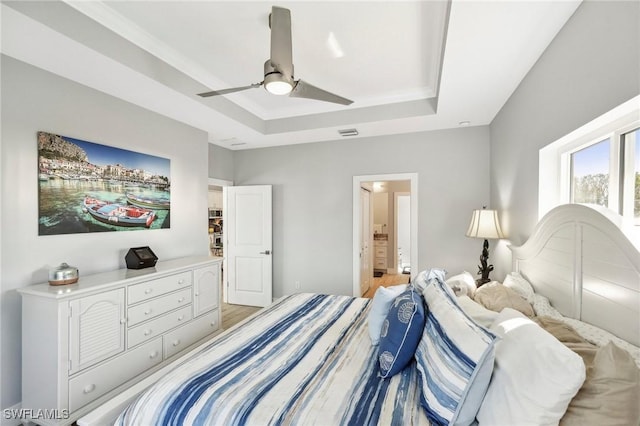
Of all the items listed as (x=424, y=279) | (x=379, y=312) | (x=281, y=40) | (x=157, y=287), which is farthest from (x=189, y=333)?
(x=281, y=40)

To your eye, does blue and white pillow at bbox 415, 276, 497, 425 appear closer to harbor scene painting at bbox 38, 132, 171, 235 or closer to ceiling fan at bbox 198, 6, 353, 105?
ceiling fan at bbox 198, 6, 353, 105

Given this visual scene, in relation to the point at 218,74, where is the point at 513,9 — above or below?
below

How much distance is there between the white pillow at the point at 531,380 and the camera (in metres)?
0.85

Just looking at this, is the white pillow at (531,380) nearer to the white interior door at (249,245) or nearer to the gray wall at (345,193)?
the gray wall at (345,193)

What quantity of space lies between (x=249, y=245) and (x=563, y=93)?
13.3ft

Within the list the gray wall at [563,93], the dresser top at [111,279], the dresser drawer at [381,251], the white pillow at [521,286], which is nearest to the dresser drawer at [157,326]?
the dresser top at [111,279]

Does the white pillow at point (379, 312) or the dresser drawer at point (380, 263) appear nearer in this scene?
the white pillow at point (379, 312)

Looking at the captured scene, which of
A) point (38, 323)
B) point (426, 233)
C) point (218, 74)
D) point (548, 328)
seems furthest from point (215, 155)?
point (548, 328)

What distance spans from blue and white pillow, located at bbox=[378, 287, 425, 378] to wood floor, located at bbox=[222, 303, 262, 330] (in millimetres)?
2850

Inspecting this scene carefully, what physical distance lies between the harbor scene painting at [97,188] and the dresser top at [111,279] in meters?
0.41

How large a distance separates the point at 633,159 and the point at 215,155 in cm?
445

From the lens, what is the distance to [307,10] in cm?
188

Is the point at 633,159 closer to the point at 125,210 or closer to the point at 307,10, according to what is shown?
the point at 307,10

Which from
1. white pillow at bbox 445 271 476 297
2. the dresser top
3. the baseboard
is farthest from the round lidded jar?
white pillow at bbox 445 271 476 297
